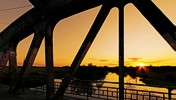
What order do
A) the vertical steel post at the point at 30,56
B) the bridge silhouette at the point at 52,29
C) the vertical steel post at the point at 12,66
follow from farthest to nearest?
the vertical steel post at the point at 12,66 → the vertical steel post at the point at 30,56 → the bridge silhouette at the point at 52,29

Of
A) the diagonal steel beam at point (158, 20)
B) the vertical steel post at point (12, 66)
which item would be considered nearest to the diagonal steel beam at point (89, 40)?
the diagonal steel beam at point (158, 20)

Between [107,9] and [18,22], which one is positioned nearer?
[107,9]

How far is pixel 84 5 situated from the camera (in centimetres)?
753

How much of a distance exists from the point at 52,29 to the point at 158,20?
14.7 ft

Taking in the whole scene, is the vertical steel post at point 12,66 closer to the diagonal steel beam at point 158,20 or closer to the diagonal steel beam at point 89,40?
the diagonal steel beam at point 89,40

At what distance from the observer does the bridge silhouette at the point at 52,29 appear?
5590 millimetres

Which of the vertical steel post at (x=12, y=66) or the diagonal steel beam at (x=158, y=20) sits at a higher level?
the diagonal steel beam at (x=158, y=20)

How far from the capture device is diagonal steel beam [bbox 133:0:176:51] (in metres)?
5.12

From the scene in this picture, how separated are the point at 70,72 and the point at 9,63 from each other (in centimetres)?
442

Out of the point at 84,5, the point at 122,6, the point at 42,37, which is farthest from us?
the point at 42,37

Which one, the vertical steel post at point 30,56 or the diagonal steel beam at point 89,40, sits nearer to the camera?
the diagonal steel beam at point 89,40

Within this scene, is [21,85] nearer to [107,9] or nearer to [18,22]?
[18,22]

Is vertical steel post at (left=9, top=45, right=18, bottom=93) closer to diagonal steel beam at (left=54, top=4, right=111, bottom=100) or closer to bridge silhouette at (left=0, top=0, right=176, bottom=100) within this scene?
bridge silhouette at (left=0, top=0, right=176, bottom=100)

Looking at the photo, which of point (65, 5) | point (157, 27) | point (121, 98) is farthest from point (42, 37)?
point (157, 27)
